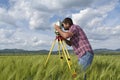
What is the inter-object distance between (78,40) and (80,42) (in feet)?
0.20

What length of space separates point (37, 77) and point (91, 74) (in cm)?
76

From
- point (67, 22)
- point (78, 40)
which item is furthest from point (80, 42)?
point (67, 22)

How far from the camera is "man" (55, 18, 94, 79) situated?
536cm

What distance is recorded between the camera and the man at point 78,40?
17.6 feet

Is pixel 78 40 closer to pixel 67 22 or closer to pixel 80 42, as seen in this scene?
pixel 80 42

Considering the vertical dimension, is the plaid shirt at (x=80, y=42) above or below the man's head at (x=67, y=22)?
below

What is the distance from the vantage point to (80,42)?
5480 mm

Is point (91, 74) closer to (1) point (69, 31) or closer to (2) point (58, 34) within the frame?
(1) point (69, 31)

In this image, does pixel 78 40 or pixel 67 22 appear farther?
pixel 78 40

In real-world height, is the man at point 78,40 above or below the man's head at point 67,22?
below

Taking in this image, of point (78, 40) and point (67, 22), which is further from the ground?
point (67, 22)

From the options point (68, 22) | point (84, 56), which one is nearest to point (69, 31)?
point (68, 22)

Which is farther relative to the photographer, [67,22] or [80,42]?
[80,42]

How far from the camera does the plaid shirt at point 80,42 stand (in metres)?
5.45
